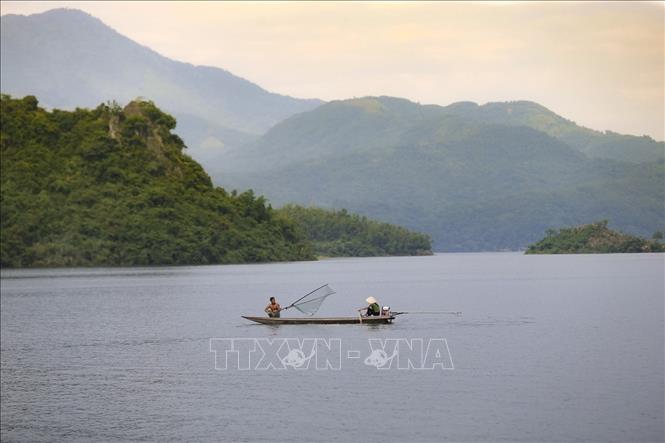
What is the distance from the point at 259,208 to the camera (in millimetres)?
186250

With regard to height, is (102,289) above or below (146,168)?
→ below

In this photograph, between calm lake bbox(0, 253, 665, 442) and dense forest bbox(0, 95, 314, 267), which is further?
dense forest bbox(0, 95, 314, 267)

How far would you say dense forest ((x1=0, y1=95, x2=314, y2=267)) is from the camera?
15100 centimetres

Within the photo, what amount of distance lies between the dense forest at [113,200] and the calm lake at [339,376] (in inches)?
2556

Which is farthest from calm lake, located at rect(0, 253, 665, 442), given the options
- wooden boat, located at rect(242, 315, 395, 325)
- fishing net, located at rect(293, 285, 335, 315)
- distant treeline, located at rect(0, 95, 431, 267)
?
distant treeline, located at rect(0, 95, 431, 267)

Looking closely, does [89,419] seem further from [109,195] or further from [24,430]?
[109,195]

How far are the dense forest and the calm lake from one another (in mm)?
64915

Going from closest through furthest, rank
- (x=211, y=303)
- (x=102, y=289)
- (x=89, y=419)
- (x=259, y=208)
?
(x=89, y=419) < (x=211, y=303) < (x=102, y=289) < (x=259, y=208)

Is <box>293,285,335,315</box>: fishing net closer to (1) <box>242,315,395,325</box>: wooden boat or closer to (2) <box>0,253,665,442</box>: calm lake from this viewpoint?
(1) <box>242,315,395,325</box>: wooden boat

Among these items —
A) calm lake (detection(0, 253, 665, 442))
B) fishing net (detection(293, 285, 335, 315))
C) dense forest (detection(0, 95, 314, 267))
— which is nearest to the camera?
calm lake (detection(0, 253, 665, 442))

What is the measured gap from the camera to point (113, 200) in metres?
161

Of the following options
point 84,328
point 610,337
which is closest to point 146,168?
point 84,328

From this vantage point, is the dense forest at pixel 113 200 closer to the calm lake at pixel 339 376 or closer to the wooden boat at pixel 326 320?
the calm lake at pixel 339 376

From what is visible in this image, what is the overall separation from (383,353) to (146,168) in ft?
412
